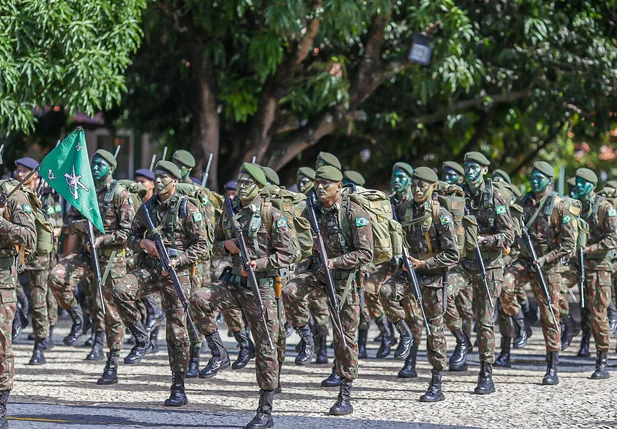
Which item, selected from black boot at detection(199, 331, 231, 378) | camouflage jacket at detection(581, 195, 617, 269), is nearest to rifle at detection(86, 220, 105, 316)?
black boot at detection(199, 331, 231, 378)

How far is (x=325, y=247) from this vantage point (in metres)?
9.37

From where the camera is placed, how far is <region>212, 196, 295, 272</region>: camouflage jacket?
8.69 metres

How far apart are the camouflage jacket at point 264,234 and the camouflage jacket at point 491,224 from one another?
114 inches

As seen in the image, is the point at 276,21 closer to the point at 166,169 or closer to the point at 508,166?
the point at 166,169

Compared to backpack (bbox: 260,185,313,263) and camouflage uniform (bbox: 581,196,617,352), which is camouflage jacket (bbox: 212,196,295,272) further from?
camouflage uniform (bbox: 581,196,617,352)

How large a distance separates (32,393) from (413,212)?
3853 mm

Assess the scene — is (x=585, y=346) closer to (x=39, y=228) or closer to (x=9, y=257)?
(x=39, y=228)

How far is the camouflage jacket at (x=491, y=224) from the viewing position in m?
11.0

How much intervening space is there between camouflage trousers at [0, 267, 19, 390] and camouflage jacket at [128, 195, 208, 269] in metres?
1.40

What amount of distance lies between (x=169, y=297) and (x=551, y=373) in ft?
12.9

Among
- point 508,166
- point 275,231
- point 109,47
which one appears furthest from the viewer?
point 508,166

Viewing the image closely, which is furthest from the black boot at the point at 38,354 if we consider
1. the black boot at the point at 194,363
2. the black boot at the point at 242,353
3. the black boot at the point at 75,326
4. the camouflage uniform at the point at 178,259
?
the camouflage uniform at the point at 178,259

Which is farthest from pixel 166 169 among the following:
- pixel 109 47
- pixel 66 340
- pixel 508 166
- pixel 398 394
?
pixel 508 166

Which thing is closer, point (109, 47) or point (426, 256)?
point (426, 256)
